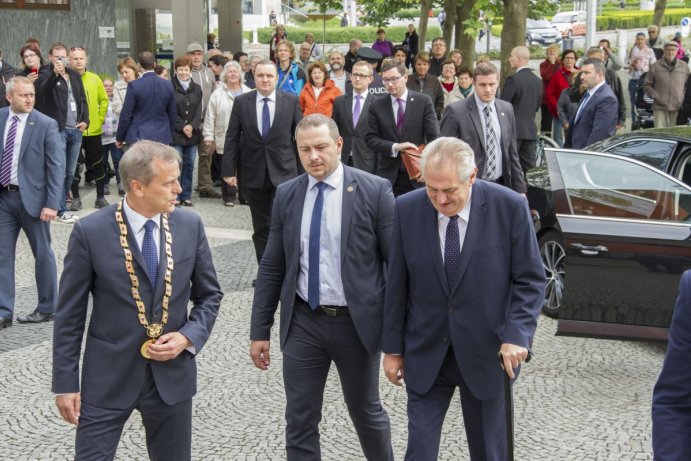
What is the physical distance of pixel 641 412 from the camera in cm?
672

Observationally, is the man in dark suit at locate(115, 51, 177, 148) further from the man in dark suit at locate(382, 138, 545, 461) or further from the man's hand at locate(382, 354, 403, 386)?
the man in dark suit at locate(382, 138, 545, 461)

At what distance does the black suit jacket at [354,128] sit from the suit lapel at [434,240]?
21.4 feet

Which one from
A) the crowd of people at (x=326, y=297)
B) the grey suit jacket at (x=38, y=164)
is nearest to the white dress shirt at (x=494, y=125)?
the grey suit jacket at (x=38, y=164)

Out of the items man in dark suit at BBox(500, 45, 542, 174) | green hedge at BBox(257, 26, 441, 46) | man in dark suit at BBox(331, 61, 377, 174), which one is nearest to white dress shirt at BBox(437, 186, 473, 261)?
man in dark suit at BBox(331, 61, 377, 174)

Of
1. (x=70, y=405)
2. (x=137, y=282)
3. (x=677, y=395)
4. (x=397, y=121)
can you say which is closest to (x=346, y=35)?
(x=397, y=121)

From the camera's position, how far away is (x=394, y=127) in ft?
33.0

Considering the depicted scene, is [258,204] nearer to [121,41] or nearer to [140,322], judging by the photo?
[140,322]

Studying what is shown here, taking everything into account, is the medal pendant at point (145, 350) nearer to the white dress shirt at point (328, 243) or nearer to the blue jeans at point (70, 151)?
the white dress shirt at point (328, 243)

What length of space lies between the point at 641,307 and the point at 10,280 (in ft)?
16.1

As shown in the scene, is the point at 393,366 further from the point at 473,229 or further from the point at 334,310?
the point at 473,229

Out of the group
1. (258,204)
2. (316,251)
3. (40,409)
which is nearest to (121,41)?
(258,204)

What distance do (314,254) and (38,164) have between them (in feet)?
14.0

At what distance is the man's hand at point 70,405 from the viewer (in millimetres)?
4387

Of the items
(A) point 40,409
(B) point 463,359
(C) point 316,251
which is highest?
(C) point 316,251
